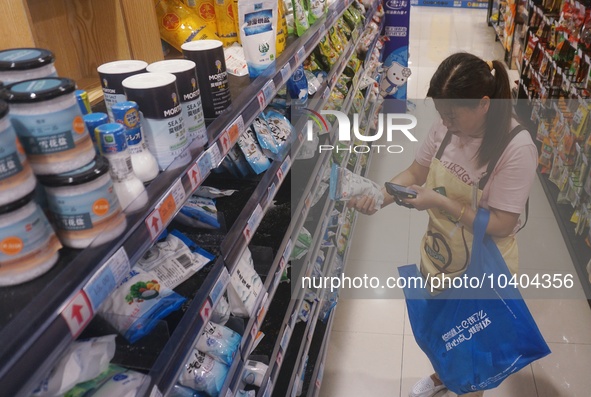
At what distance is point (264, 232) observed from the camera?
184 centimetres

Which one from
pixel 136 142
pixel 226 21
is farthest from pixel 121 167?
pixel 226 21

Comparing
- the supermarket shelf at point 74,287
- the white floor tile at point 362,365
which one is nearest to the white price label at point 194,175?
the supermarket shelf at point 74,287

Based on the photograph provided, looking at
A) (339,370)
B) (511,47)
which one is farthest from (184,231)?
(511,47)

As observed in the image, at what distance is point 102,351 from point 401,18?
4.81 metres

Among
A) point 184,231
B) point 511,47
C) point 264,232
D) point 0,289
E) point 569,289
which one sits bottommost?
point 569,289

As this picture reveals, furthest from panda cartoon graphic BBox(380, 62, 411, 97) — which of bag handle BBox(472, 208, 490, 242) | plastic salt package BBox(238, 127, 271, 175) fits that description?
plastic salt package BBox(238, 127, 271, 175)

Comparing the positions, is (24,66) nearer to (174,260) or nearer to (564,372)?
(174,260)

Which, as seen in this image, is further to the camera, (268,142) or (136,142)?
(268,142)

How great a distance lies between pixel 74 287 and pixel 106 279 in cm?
5

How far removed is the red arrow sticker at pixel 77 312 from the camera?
687 mm

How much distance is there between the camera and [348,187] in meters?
2.48

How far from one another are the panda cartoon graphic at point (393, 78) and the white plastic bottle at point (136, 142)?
4.51m

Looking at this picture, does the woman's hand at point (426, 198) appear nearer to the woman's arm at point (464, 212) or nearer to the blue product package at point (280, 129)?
the woman's arm at point (464, 212)

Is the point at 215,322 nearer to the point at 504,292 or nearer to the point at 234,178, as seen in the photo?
the point at 234,178
